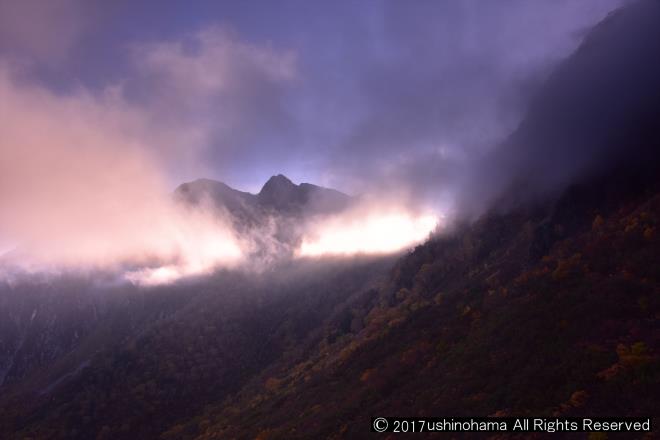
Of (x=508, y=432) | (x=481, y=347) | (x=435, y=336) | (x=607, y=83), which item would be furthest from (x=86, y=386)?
(x=607, y=83)

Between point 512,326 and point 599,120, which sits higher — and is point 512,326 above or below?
below

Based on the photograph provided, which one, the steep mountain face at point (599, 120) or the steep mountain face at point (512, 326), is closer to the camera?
the steep mountain face at point (512, 326)

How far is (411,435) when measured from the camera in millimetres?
44719

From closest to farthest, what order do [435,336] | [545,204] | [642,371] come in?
[642,371], [435,336], [545,204]

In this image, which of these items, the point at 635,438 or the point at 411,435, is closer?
the point at 635,438

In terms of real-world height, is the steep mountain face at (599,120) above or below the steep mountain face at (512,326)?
above

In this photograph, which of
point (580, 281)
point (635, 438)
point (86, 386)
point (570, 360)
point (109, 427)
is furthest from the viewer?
point (86, 386)

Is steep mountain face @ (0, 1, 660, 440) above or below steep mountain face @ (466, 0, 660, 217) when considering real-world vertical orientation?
below

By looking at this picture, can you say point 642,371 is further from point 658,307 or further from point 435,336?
A: point 435,336

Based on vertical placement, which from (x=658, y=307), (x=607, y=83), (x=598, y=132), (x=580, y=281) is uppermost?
(x=607, y=83)

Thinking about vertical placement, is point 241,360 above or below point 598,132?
below

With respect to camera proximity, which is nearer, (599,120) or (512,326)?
(512,326)

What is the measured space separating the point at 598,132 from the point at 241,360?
160187 mm

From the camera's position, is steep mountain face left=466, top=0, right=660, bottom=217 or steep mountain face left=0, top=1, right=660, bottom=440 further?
steep mountain face left=466, top=0, right=660, bottom=217
